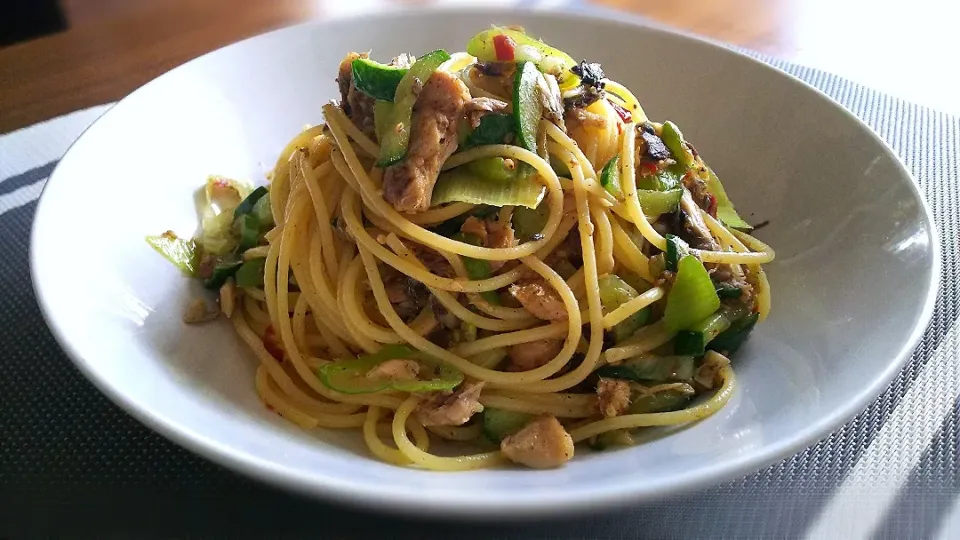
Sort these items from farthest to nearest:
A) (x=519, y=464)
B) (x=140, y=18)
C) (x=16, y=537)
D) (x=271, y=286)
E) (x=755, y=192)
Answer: (x=140, y=18) → (x=755, y=192) → (x=271, y=286) → (x=519, y=464) → (x=16, y=537)

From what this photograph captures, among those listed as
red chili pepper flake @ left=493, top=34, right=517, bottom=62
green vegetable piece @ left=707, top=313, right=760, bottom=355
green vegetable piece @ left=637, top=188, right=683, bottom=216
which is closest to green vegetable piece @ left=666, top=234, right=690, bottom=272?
green vegetable piece @ left=637, top=188, right=683, bottom=216

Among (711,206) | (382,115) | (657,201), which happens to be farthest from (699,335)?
(382,115)

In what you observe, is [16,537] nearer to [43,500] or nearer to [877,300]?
[43,500]

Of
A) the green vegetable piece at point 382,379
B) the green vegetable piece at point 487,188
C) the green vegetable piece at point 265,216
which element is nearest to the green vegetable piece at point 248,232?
the green vegetable piece at point 265,216

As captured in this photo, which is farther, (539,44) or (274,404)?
(539,44)

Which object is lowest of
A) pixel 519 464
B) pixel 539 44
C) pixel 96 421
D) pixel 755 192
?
pixel 96 421

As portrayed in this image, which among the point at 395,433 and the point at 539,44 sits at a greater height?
the point at 539,44

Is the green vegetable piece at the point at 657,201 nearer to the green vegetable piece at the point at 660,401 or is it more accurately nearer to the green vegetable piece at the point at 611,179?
the green vegetable piece at the point at 611,179

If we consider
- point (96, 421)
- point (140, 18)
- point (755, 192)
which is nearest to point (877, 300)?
point (755, 192)
